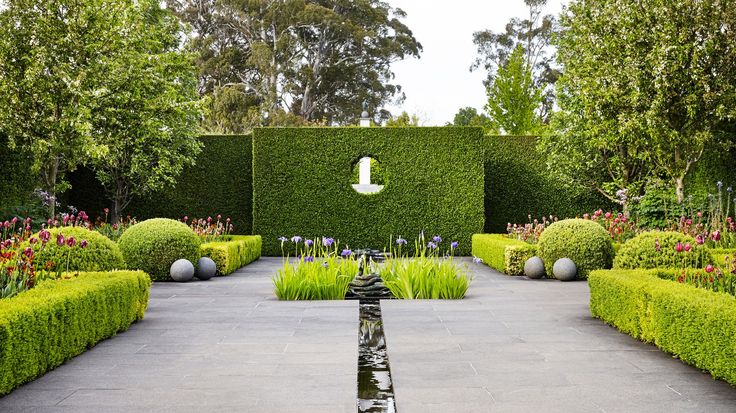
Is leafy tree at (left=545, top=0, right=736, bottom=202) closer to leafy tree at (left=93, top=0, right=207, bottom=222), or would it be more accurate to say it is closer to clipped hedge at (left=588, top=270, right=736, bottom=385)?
clipped hedge at (left=588, top=270, right=736, bottom=385)

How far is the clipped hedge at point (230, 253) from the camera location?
1234 centimetres

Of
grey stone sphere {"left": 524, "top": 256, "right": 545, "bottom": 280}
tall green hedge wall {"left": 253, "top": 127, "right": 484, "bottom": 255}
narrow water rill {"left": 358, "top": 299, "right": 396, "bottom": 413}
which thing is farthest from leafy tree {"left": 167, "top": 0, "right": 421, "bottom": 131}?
narrow water rill {"left": 358, "top": 299, "right": 396, "bottom": 413}

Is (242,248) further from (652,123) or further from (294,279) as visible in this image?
(652,123)

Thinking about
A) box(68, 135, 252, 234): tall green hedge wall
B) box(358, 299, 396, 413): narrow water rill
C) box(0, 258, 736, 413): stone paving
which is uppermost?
box(68, 135, 252, 234): tall green hedge wall

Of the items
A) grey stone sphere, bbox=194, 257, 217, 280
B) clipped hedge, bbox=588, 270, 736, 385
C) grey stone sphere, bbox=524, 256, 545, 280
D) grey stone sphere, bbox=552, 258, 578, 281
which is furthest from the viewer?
grey stone sphere, bbox=524, 256, 545, 280

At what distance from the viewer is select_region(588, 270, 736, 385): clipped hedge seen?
4.88 metres

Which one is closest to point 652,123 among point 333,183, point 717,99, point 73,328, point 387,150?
point 717,99

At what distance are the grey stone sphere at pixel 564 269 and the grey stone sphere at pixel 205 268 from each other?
217 inches

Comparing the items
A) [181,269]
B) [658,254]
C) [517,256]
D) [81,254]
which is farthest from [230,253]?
[658,254]

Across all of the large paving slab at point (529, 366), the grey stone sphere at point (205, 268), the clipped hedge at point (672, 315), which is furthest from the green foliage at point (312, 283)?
the clipped hedge at point (672, 315)

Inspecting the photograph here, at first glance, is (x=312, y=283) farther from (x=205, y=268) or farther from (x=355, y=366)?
(x=355, y=366)

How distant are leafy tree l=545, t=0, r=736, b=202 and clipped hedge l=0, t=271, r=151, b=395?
34.0 feet

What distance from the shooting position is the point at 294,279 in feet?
30.0

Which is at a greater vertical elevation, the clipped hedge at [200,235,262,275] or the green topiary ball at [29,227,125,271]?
the green topiary ball at [29,227,125,271]
